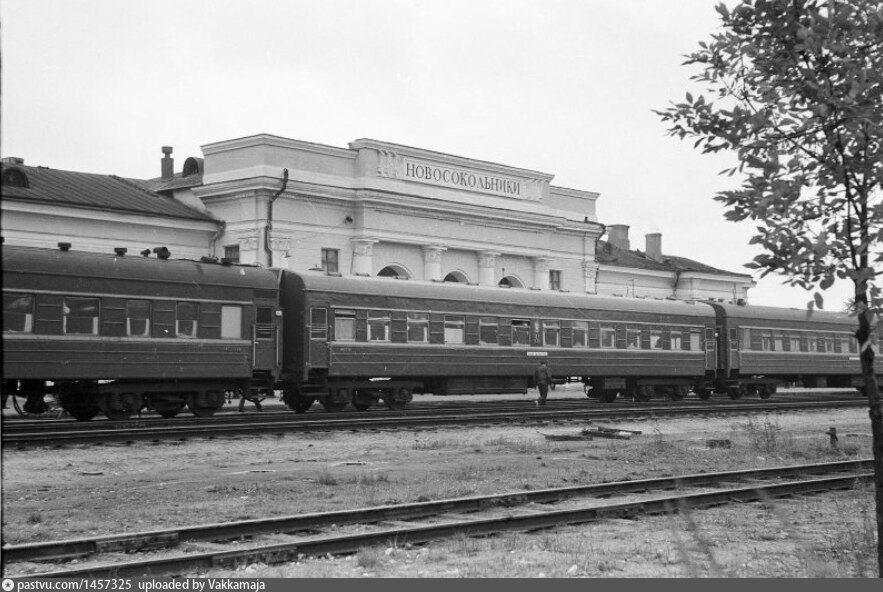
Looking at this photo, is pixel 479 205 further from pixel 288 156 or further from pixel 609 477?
pixel 609 477

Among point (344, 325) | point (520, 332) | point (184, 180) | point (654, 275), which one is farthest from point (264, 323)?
point (654, 275)

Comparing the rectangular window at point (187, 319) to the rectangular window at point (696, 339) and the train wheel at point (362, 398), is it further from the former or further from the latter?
the rectangular window at point (696, 339)

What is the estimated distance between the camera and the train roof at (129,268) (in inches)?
849

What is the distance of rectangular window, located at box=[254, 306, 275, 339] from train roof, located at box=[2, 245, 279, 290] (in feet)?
1.85

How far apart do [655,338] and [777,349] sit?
7478 millimetres

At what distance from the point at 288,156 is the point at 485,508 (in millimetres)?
34209

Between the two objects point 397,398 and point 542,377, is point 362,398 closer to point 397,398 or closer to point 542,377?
point 397,398

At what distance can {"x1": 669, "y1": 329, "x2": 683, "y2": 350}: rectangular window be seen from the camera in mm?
37438

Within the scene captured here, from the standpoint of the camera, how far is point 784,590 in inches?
290

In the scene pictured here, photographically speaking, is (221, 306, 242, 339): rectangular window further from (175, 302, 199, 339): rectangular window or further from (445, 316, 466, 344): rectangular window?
(445, 316, 466, 344): rectangular window

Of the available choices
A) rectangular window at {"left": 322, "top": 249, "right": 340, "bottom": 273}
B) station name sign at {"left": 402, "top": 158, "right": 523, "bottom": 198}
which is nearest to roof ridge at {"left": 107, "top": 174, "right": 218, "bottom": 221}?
rectangular window at {"left": 322, "top": 249, "right": 340, "bottom": 273}

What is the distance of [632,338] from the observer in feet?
118

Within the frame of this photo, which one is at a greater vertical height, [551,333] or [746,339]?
[746,339]

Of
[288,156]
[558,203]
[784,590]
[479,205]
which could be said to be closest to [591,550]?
[784,590]
